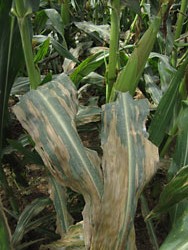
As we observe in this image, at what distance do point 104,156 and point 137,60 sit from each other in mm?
235

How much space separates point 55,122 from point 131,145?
14cm

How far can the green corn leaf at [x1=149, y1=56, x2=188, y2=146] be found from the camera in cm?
93

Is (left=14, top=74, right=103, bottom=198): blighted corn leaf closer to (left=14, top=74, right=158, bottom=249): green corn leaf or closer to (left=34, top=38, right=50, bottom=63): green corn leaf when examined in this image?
(left=14, top=74, right=158, bottom=249): green corn leaf

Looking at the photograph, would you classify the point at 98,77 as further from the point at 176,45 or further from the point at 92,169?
the point at 92,169

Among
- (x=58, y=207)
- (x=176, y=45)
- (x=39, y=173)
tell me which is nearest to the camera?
(x=58, y=207)

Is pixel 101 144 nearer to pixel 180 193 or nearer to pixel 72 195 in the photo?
pixel 180 193

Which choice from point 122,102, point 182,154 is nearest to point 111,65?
point 122,102

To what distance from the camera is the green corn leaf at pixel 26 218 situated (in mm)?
886

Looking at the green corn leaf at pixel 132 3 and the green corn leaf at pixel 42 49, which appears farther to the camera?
the green corn leaf at pixel 42 49

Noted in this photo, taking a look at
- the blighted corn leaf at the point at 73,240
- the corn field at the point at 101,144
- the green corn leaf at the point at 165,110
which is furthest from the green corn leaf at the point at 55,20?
the blighted corn leaf at the point at 73,240

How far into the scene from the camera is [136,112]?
781 millimetres

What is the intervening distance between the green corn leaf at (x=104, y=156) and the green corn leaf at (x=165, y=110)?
0.14m

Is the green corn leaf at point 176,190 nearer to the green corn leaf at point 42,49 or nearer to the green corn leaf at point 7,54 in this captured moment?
the green corn leaf at point 7,54

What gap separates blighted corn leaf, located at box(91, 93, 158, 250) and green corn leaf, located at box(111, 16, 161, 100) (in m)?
0.06
